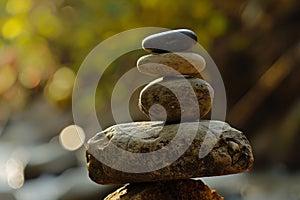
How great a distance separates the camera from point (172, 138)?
1.40 meters

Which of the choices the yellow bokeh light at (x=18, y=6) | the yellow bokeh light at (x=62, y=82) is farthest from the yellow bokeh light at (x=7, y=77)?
the yellow bokeh light at (x=18, y=6)

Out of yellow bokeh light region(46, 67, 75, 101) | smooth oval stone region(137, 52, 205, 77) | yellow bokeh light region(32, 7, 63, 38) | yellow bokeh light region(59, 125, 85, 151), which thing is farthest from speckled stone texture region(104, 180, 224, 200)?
yellow bokeh light region(59, 125, 85, 151)

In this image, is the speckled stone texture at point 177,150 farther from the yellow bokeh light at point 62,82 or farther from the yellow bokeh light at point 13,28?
the yellow bokeh light at point 62,82

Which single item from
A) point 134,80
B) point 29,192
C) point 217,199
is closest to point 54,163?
point 29,192

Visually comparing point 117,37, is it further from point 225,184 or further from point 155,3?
point 225,184

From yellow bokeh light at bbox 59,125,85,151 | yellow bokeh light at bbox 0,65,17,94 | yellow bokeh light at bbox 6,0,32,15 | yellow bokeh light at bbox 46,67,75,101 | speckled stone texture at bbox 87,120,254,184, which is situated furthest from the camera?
yellow bokeh light at bbox 0,65,17,94

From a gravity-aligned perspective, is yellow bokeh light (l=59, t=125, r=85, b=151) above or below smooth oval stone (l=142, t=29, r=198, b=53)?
below

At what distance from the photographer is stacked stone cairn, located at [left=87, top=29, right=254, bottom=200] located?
1.39 metres

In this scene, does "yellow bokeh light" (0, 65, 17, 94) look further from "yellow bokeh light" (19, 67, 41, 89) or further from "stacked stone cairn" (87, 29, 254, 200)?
"stacked stone cairn" (87, 29, 254, 200)

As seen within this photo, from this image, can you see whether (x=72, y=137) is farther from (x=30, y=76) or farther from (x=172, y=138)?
(x=172, y=138)

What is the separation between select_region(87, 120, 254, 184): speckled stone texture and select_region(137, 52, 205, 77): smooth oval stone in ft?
0.50

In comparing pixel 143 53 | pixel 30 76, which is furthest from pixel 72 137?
pixel 143 53

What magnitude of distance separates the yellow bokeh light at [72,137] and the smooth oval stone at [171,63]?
3412mm

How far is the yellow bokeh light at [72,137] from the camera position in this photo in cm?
499
